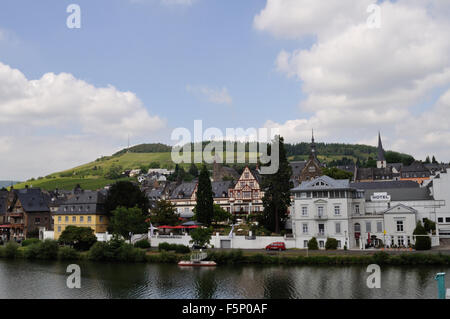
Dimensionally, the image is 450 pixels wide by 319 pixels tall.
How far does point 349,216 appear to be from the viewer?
2645 inches

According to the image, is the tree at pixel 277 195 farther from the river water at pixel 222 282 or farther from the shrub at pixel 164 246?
the river water at pixel 222 282

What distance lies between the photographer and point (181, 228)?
80688mm

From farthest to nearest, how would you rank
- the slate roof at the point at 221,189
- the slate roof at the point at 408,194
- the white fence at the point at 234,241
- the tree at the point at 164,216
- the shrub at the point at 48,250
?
the slate roof at the point at 221,189
the tree at the point at 164,216
the shrub at the point at 48,250
the slate roof at the point at 408,194
the white fence at the point at 234,241

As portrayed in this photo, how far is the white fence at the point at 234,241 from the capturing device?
222ft

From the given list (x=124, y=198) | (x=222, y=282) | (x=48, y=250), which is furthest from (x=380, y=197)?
(x=48, y=250)

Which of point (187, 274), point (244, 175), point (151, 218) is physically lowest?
point (187, 274)

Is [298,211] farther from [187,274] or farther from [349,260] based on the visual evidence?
[187,274]

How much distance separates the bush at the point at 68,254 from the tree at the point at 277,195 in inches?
1189

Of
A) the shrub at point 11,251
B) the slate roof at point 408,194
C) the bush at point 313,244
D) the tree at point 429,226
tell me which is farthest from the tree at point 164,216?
the tree at point 429,226

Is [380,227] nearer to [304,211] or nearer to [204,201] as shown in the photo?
[304,211]

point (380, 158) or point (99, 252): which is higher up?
point (380, 158)

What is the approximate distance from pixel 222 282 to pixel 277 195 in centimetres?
2740

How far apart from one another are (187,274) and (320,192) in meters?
25.9
